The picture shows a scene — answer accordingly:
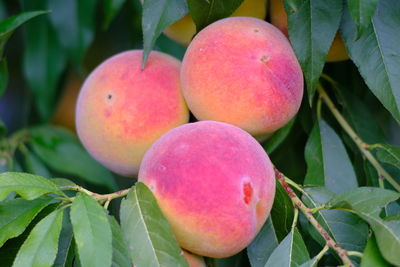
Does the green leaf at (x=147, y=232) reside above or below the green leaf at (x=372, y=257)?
above

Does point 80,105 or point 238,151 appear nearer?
point 238,151

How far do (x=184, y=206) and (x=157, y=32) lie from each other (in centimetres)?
32

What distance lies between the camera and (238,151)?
924mm

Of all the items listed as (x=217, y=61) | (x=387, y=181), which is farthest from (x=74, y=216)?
(x=387, y=181)

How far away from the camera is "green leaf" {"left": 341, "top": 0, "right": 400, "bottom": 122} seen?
102 centimetres

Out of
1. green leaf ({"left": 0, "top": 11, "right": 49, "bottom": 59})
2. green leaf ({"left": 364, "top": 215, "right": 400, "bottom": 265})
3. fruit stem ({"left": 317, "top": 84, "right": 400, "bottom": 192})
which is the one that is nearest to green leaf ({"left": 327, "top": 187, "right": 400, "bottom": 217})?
green leaf ({"left": 364, "top": 215, "right": 400, "bottom": 265})

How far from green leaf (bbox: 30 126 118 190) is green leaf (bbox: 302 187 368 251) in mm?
792

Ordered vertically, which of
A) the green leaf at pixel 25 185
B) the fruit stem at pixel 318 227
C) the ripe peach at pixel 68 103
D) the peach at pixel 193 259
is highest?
the green leaf at pixel 25 185

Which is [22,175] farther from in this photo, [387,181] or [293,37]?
[387,181]

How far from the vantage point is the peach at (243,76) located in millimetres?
1017

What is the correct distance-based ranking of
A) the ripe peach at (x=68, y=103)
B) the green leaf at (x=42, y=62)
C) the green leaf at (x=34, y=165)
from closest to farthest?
the green leaf at (x=34, y=165) < the green leaf at (x=42, y=62) < the ripe peach at (x=68, y=103)

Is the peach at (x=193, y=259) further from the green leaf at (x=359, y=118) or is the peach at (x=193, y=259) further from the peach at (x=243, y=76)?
the green leaf at (x=359, y=118)

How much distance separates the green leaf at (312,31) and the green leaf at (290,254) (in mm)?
241

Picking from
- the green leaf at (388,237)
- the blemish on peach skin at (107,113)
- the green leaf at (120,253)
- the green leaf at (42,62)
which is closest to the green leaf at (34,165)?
the green leaf at (42,62)
